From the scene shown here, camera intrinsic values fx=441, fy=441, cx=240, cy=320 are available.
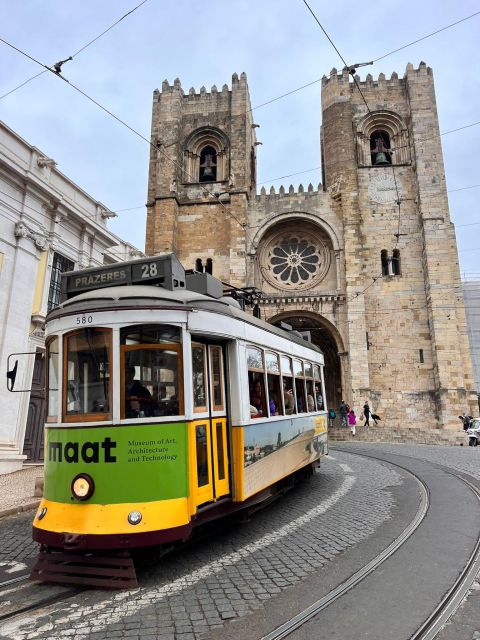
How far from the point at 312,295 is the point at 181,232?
8685 millimetres

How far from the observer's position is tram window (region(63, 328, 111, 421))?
4.14 m

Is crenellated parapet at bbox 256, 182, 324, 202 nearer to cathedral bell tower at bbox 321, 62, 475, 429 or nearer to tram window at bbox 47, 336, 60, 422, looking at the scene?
cathedral bell tower at bbox 321, 62, 475, 429

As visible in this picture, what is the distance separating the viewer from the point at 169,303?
439 centimetres

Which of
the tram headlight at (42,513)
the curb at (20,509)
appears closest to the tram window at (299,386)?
the tram headlight at (42,513)

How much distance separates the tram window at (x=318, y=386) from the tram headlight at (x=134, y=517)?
5.12 m

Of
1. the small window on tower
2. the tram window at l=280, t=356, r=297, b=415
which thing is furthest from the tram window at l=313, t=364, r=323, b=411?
the small window on tower

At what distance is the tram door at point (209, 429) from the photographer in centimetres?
430

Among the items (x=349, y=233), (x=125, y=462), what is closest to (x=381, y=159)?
(x=349, y=233)

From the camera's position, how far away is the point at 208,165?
90.9 feet

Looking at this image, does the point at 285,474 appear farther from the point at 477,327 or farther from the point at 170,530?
the point at 477,327

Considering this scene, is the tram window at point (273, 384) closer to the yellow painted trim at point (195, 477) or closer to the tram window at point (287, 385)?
the tram window at point (287, 385)

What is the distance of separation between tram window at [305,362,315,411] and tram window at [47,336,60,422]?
442 centimetres

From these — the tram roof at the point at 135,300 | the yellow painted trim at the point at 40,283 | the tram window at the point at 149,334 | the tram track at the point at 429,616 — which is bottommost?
the tram track at the point at 429,616

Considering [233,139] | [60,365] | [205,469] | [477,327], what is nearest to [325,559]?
[205,469]
